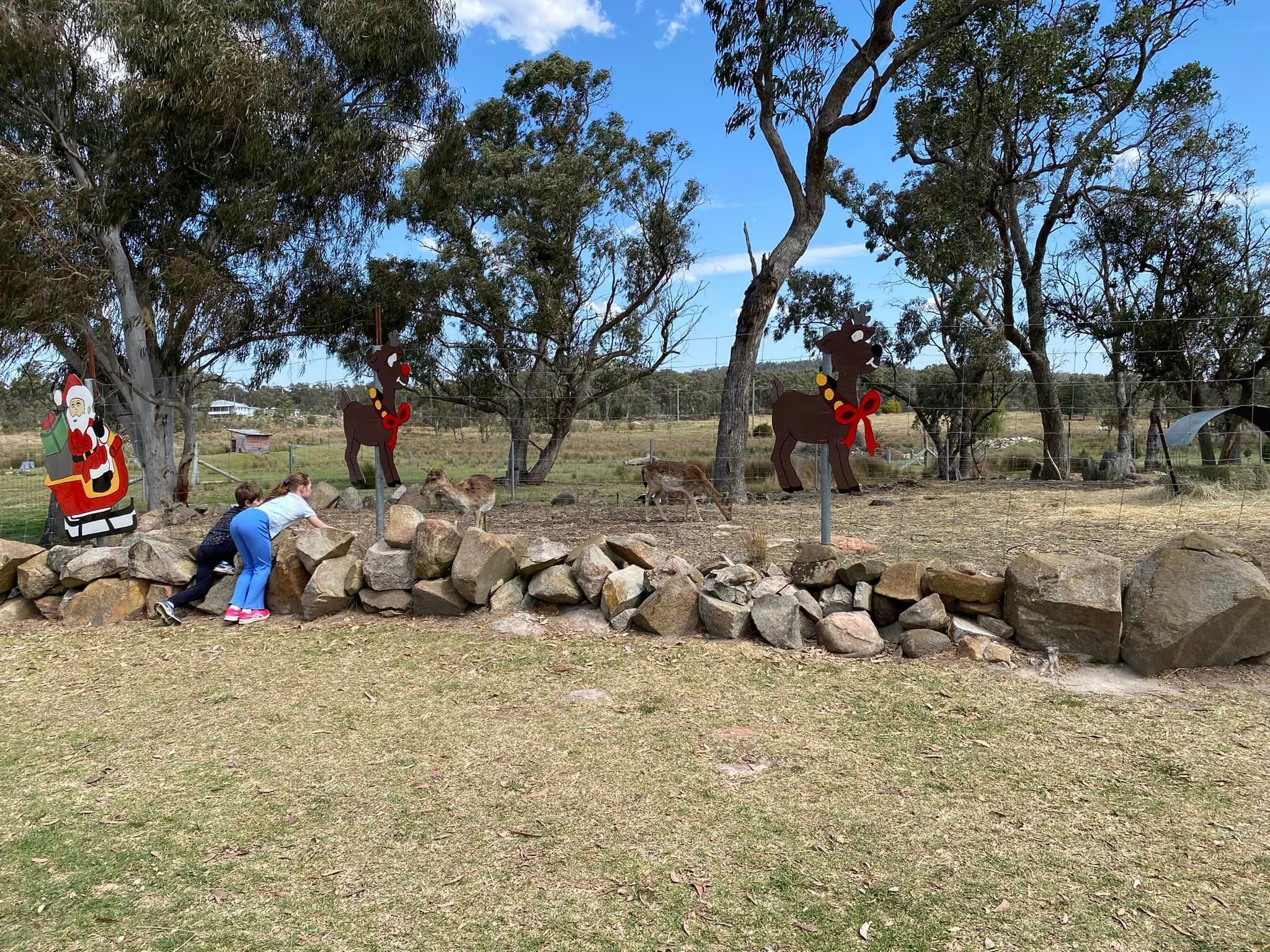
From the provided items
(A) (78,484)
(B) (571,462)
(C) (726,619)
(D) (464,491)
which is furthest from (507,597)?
(B) (571,462)

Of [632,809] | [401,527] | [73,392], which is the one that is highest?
[73,392]

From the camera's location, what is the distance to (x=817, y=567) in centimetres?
608

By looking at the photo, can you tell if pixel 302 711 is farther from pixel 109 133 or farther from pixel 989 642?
pixel 109 133

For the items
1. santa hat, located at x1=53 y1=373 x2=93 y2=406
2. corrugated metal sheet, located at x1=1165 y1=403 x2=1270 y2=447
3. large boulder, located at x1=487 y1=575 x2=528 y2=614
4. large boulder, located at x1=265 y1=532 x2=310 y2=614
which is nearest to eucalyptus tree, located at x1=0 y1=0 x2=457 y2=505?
santa hat, located at x1=53 y1=373 x2=93 y2=406

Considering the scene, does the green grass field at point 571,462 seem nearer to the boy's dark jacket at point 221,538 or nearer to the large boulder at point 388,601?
the large boulder at point 388,601

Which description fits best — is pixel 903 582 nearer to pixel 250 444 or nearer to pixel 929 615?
pixel 929 615

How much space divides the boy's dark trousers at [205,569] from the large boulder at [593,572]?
3.18 meters

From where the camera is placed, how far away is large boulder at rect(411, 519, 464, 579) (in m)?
6.66

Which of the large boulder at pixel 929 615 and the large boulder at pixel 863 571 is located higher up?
the large boulder at pixel 863 571

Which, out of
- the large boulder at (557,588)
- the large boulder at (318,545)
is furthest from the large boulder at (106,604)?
the large boulder at (557,588)

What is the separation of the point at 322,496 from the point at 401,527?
6647mm

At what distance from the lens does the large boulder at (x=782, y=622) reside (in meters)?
5.75

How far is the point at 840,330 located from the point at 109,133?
12719 millimetres

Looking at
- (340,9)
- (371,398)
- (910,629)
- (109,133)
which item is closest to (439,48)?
(340,9)
